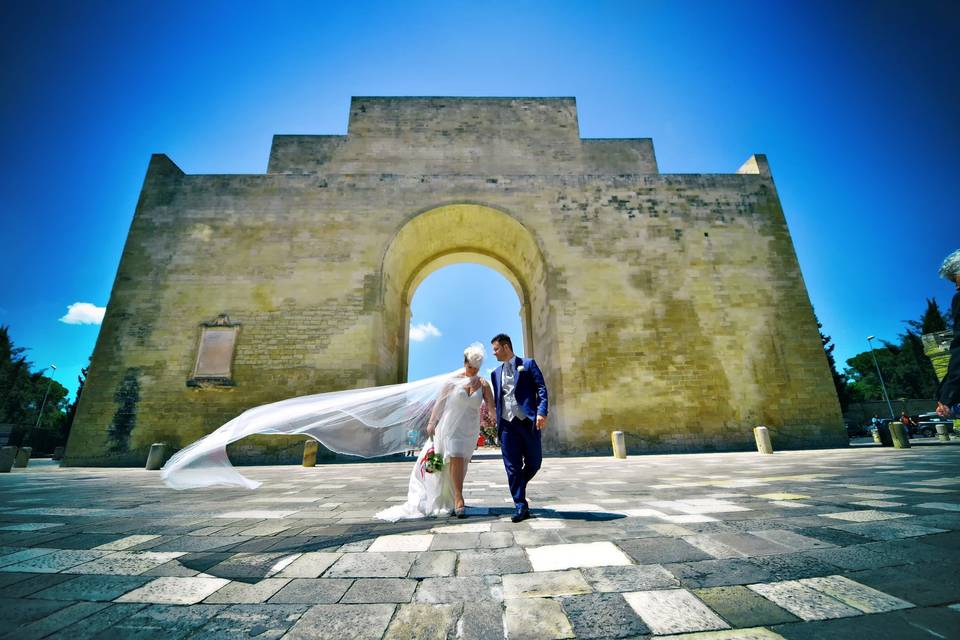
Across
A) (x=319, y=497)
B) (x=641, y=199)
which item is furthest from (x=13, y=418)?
(x=641, y=199)

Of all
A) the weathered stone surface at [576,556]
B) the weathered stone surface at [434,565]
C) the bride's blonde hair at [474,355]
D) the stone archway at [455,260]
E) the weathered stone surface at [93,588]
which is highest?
the stone archway at [455,260]

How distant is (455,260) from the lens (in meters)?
16.4

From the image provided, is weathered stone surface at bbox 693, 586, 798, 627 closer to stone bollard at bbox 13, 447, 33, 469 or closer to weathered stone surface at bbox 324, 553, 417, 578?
weathered stone surface at bbox 324, 553, 417, 578

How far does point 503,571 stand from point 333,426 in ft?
7.91

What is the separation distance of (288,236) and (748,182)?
1693cm

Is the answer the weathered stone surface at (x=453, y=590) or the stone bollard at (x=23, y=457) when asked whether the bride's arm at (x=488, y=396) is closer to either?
the weathered stone surface at (x=453, y=590)

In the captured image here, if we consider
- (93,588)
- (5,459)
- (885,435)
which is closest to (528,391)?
(93,588)

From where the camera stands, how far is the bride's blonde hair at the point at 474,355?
3736 mm

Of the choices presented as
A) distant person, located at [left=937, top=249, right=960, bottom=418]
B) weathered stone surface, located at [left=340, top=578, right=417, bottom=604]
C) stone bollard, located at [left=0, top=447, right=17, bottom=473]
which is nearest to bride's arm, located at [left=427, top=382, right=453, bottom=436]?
weathered stone surface, located at [left=340, top=578, right=417, bottom=604]

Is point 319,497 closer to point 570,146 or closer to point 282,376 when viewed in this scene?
point 282,376

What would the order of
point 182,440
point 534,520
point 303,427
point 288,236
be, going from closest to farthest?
point 534,520 < point 303,427 < point 182,440 < point 288,236

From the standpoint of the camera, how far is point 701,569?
178cm

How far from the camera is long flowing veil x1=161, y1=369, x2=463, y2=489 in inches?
125

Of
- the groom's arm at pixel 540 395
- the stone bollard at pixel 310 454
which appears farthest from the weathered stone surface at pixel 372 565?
the stone bollard at pixel 310 454
